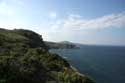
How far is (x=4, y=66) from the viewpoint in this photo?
3206 centimetres

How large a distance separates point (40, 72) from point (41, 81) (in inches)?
167

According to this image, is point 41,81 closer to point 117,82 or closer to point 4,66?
point 4,66

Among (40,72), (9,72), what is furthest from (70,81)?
(9,72)

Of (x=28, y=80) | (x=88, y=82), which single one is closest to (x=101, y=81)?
(x=88, y=82)

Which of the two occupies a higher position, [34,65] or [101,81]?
[34,65]

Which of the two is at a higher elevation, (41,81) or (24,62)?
(24,62)

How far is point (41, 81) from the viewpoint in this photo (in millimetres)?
33781

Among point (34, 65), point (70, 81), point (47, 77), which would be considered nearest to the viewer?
point (70, 81)

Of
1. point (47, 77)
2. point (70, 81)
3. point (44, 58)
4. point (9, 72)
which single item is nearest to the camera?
point (9, 72)

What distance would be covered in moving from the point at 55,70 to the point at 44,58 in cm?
725

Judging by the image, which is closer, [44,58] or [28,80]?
[28,80]

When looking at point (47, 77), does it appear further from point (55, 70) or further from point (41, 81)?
point (55, 70)

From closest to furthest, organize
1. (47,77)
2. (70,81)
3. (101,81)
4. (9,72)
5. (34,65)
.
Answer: (9,72), (70,81), (47,77), (34,65), (101,81)

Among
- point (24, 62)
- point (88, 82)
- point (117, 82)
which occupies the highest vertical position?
point (24, 62)
